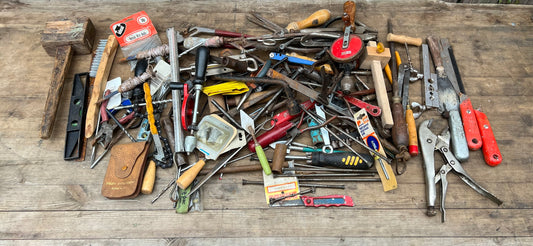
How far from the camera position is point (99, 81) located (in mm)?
2176

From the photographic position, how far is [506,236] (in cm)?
182

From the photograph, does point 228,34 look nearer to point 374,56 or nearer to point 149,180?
point 374,56

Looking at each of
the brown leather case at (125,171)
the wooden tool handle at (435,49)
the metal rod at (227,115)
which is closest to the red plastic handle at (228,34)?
the metal rod at (227,115)

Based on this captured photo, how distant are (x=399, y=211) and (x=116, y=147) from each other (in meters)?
1.74

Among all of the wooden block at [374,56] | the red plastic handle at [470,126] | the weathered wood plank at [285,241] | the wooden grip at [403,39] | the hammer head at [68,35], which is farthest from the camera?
the wooden grip at [403,39]

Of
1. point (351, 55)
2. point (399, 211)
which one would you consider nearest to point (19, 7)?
point (351, 55)

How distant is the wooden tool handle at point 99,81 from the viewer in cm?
205

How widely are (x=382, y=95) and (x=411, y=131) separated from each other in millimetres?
286

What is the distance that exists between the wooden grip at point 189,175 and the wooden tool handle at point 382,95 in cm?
115

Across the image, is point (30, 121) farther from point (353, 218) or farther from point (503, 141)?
point (503, 141)

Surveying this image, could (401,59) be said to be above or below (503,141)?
above

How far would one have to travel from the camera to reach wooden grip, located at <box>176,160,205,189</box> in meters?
1.84

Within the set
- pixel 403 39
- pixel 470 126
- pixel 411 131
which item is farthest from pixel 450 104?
pixel 403 39

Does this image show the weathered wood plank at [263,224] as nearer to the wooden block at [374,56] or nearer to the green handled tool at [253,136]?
the green handled tool at [253,136]
